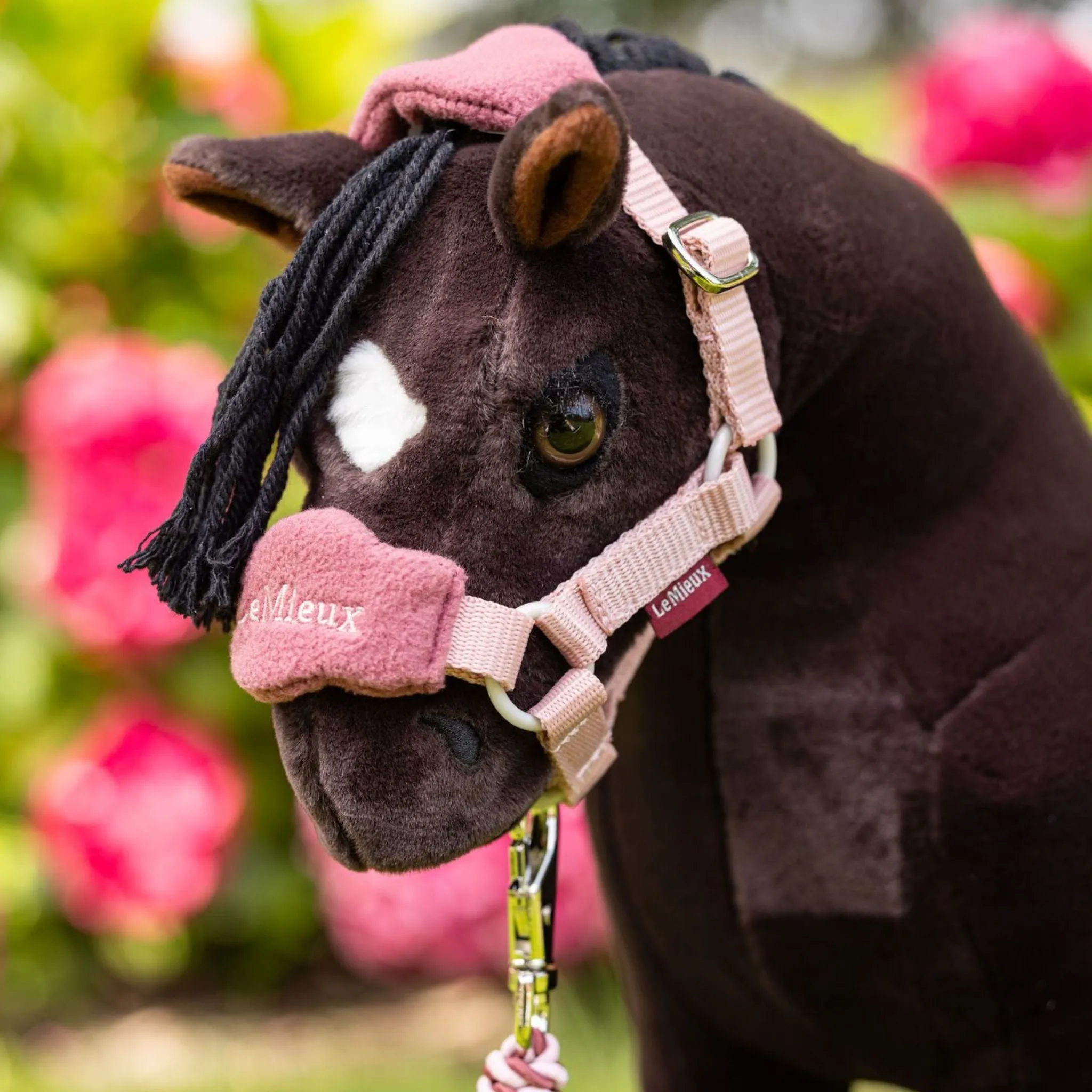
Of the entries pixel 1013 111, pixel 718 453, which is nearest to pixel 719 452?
pixel 718 453

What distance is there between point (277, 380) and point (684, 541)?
0.69 feet

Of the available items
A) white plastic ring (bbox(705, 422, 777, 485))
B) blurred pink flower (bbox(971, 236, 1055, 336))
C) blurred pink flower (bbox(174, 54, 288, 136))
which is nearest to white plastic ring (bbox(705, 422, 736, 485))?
white plastic ring (bbox(705, 422, 777, 485))

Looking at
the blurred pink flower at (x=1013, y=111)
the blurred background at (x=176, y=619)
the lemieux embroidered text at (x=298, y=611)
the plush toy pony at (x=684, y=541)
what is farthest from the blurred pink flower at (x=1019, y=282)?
the lemieux embroidered text at (x=298, y=611)

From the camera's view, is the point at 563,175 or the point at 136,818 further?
the point at 136,818

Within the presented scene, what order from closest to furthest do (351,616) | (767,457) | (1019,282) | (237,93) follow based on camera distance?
(351,616)
(767,457)
(1019,282)
(237,93)

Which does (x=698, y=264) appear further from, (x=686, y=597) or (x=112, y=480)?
(x=112, y=480)

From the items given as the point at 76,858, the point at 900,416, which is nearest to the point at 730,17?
A: the point at 76,858

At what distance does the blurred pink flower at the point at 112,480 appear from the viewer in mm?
1622

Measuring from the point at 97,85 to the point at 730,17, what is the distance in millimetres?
6706

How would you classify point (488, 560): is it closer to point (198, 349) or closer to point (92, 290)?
point (198, 349)

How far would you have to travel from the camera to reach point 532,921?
74 centimetres

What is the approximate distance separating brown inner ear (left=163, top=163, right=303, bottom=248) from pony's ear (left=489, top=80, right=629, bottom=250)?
15 centimetres

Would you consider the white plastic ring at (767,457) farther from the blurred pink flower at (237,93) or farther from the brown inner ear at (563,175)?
the blurred pink flower at (237,93)

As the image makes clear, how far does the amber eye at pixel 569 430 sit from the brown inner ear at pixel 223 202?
185mm
